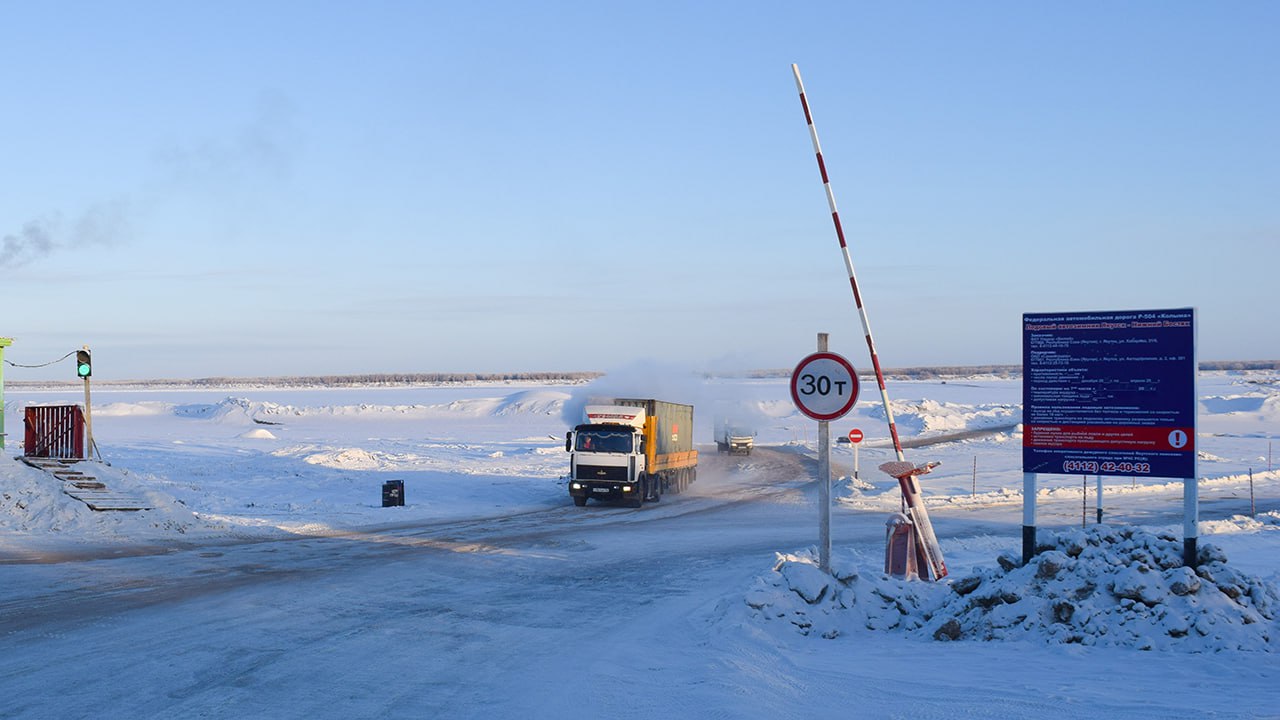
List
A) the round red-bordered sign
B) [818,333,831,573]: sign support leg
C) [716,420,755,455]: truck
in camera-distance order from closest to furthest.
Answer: the round red-bordered sign, [818,333,831,573]: sign support leg, [716,420,755,455]: truck

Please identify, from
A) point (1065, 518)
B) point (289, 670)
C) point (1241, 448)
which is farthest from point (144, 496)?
point (1241, 448)

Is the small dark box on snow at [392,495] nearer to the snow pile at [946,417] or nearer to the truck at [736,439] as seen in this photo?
the truck at [736,439]

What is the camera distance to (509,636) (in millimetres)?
10969

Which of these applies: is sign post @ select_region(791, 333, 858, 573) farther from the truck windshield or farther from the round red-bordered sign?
the truck windshield

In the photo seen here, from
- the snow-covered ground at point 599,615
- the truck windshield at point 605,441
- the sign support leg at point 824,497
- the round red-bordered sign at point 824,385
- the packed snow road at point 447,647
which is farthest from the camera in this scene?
the truck windshield at point 605,441

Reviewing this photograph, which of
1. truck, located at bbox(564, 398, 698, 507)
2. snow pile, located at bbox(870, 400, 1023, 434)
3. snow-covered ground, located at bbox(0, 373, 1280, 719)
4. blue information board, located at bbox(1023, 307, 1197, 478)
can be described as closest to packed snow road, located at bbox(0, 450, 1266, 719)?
snow-covered ground, located at bbox(0, 373, 1280, 719)

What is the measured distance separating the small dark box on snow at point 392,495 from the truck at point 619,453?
526cm

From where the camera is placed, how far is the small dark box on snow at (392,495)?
2933 cm

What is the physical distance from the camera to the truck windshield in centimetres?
3281

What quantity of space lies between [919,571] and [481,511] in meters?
17.3

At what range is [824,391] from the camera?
11055 mm

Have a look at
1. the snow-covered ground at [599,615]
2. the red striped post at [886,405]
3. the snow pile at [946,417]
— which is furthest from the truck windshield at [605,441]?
the snow pile at [946,417]

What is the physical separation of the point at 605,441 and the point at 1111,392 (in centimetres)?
2295

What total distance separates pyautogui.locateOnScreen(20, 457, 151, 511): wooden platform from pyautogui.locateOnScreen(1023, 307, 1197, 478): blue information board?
19782 mm
